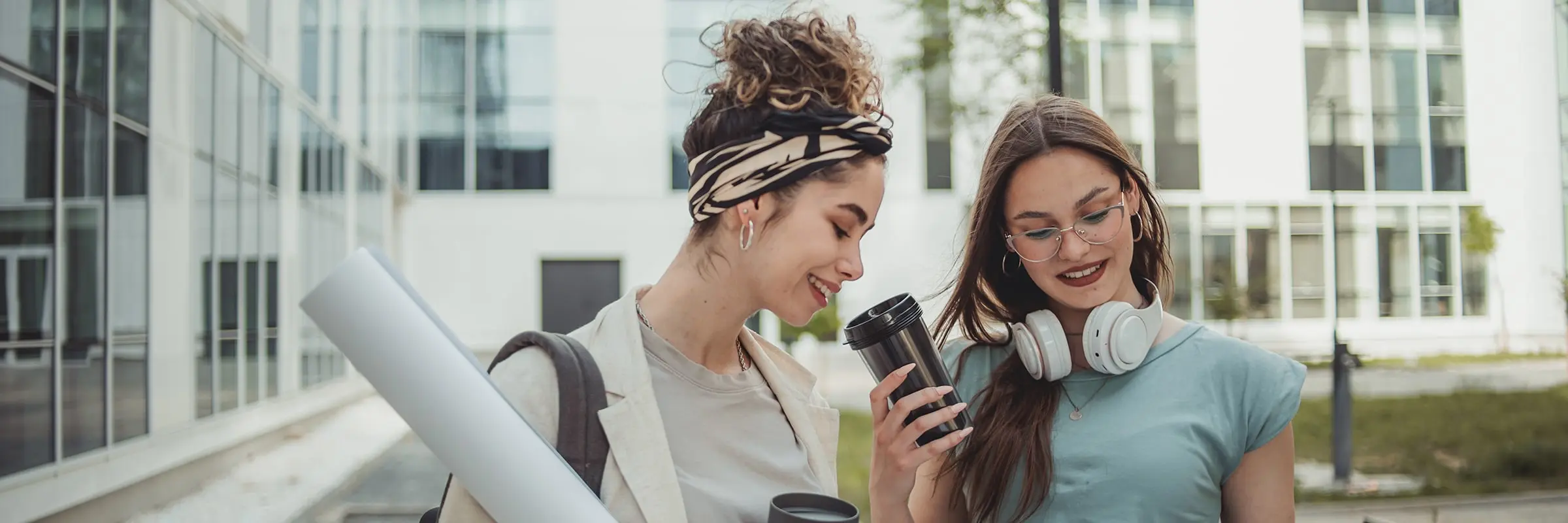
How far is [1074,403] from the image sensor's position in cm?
158

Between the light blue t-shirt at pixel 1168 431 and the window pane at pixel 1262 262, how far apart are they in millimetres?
6112

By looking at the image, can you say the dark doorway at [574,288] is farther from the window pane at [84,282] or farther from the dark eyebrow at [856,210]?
the dark eyebrow at [856,210]

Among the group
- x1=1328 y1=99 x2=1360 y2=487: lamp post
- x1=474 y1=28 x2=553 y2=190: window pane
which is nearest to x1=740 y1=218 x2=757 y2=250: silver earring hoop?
x1=1328 y1=99 x2=1360 y2=487: lamp post

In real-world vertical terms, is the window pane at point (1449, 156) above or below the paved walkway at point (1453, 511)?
above

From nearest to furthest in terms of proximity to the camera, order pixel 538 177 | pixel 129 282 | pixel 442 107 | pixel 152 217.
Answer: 1. pixel 129 282
2. pixel 152 217
3. pixel 442 107
4. pixel 538 177

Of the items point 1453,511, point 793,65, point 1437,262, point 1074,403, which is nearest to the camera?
point 793,65

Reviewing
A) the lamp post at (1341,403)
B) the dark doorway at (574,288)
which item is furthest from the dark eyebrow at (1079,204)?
the dark doorway at (574,288)

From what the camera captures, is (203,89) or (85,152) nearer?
(85,152)

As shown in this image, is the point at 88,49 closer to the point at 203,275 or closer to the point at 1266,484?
the point at 203,275

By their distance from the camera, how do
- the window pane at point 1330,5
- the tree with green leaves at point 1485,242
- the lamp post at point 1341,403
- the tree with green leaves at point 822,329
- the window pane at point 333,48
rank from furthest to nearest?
the tree with green leaves at point 822,329, the window pane at point 333,48, the window pane at point 1330,5, the tree with green leaves at point 1485,242, the lamp post at point 1341,403

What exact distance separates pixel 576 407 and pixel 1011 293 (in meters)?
0.95

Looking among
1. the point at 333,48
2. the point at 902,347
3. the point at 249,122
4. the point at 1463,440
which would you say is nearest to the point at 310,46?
the point at 333,48

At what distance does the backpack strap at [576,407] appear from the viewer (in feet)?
3.17

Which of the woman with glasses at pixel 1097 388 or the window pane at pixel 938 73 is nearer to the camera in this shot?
the woman with glasses at pixel 1097 388
